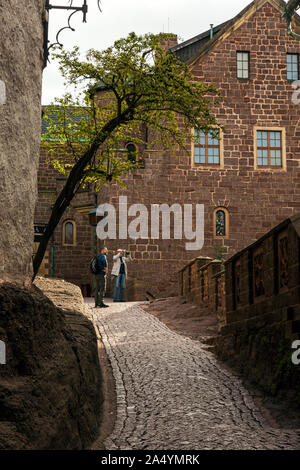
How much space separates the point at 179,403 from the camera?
25.2 feet

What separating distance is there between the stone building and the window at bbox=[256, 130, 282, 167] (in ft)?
0.13

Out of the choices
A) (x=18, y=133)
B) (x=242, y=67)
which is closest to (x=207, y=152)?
(x=242, y=67)

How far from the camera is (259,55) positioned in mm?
25172

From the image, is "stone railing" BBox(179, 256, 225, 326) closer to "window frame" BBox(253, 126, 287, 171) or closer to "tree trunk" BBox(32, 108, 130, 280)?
"tree trunk" BBox(32, 108, 130, 280)

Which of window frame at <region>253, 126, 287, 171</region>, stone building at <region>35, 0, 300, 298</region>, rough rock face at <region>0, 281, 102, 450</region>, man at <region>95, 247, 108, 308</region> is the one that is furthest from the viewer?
window frame at <region>253, 126, 287, 171</region>

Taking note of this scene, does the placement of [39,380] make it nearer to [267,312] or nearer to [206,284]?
[267,312]

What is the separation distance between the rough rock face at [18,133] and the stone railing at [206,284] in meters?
8.96

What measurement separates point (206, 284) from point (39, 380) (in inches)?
455

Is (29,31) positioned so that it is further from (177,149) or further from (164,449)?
(177,149)

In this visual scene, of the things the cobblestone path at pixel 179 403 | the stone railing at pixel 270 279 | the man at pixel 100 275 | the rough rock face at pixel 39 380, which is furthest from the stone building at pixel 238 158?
the rough rock face at pixel 39 380

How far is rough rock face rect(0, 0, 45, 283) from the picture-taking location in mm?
5031

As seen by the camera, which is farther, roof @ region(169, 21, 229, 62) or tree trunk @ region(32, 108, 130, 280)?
roof @ region(169, 21, 229, 62)

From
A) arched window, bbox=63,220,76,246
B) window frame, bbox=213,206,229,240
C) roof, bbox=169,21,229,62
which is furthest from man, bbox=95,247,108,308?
roof, bbox=169,21,229,62

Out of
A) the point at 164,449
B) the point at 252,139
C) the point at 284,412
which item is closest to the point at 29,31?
the point at 164,449
